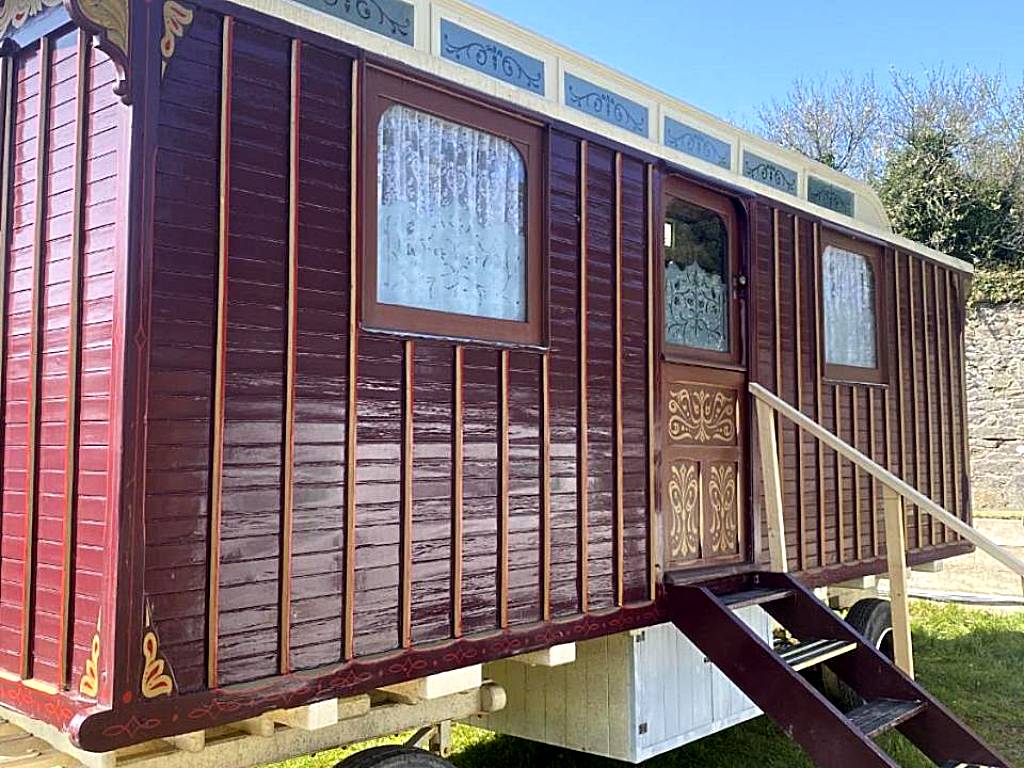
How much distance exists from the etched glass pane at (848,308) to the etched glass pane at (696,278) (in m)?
0.89

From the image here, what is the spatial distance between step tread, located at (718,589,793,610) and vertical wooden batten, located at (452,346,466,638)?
136 cm

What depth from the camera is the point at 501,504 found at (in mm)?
3508

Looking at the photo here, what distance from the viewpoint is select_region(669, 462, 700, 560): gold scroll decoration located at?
4.39 m

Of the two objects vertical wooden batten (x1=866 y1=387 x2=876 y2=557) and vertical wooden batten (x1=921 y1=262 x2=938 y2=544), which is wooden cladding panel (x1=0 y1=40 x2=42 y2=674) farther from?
vertical wooden batten (x1=921 y1=262 x2=938 y2=544)

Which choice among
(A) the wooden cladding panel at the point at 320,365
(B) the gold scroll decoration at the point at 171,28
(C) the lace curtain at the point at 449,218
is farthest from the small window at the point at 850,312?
(B) the gold scroll decoration at the point at 171,28

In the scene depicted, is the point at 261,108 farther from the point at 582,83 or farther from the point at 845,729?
the point at 845,729

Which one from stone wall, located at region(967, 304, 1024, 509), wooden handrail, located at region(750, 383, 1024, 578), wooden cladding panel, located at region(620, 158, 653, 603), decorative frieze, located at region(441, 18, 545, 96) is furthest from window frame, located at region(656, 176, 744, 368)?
stone wall, located at region(967, 304, 1024, 509)

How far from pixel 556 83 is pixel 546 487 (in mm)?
1569

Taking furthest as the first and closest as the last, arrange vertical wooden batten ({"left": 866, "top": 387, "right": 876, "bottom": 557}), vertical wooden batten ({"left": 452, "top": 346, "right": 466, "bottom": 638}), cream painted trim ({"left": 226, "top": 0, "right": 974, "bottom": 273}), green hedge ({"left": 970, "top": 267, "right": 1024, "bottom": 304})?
green hedge ({"left": 970, "top": 267, "right": 1024, "bottom": 304}) < vertical wooden batten ({"left": 866, "top": 387, "right": 876, "bottom": 557}) < vertical wooden batten ({"left": 452, "top": 346, "right": 466, "bottom": 638}) < cream painted trim ({"left": 226, "top": 0, "right": 974, "bottom": 273})

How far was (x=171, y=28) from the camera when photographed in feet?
8.74

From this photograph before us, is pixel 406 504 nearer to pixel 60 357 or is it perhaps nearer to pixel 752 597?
pixel 60 357

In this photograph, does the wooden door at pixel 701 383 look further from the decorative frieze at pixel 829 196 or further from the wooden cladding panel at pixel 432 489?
the wooden cladding panel at pixel 432 489

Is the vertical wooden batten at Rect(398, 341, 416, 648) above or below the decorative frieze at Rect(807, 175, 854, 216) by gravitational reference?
below

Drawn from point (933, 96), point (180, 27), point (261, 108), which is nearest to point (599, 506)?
point (261, 108)
